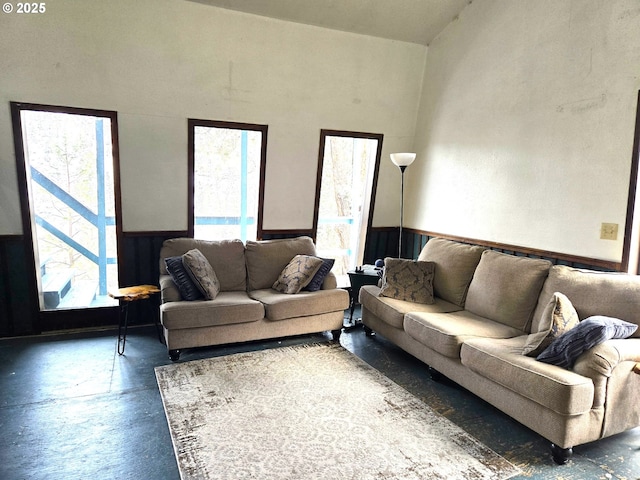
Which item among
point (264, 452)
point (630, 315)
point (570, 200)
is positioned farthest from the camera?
point (570, 200)

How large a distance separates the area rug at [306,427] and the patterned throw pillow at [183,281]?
56 cm

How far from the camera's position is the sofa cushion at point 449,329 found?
2961 millimetres

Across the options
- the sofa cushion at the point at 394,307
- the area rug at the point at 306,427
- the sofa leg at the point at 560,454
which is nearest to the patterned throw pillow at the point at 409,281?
the sofa cushion at the point at 394,307

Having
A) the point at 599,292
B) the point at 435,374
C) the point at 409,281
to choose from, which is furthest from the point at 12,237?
the point at 599,292

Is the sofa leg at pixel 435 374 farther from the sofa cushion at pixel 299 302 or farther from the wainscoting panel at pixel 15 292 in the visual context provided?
the wainscoting panel at pixel 15 292

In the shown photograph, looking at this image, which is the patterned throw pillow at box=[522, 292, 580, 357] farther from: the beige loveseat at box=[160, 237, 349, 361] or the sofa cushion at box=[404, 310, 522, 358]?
the beige loveseat at box=[160, 237, 349, 361]

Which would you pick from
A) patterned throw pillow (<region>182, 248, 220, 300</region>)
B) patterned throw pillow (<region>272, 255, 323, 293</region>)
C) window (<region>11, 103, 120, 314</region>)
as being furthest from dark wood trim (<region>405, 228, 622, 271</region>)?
window (<region>11, 103, 120, 314</region>)

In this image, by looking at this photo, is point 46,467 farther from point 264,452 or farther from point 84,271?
point 84,271

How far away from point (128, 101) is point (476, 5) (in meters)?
3.48

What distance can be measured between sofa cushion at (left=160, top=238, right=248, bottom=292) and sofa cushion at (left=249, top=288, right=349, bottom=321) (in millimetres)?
209

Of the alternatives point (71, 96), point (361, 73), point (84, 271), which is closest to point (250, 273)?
point (84, 271)

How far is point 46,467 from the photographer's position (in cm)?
215

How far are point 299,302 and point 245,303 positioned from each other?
19.2 inches

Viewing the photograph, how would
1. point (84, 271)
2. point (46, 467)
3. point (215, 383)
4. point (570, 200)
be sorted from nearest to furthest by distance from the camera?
point (46, 467) → point (215, 383) → point (570, 200) → point (84, 271)
